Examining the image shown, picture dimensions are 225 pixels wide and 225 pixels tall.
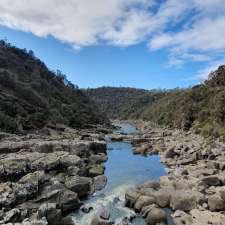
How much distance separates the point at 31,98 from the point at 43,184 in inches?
2539

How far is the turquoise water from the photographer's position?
28.3 meters

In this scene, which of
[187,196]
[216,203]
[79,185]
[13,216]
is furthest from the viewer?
[79,185]

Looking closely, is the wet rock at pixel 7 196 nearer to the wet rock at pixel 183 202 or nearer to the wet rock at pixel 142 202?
the wet rock at pixel 142 202

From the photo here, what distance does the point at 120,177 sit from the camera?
42375mm

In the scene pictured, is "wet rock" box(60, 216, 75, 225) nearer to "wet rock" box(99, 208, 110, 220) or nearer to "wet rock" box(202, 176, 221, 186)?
"wet rock" box(99, 208, 110, 220)

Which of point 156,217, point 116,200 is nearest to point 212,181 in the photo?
point 116,200

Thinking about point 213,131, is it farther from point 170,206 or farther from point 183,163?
point 170,206

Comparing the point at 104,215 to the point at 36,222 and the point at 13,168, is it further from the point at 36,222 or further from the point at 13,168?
the point at 13,168

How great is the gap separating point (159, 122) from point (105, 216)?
10631 centimetres

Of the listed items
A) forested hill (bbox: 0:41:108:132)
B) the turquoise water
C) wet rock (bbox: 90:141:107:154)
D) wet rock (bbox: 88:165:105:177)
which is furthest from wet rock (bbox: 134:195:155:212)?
forested hill (bbox: 0:41:108:132)

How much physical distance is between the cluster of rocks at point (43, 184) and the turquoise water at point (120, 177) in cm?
130

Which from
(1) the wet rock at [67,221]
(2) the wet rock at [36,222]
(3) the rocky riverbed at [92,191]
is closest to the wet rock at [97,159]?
(3) the rocky riverbed at [92,191]

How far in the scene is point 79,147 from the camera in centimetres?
5222

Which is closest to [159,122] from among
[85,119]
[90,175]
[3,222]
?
[85,119]
